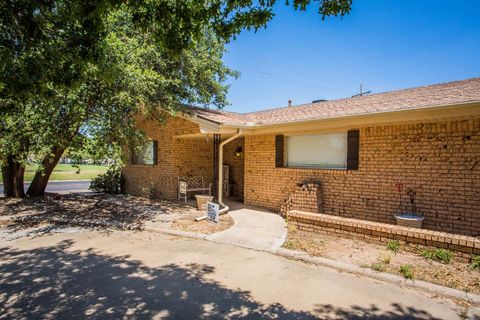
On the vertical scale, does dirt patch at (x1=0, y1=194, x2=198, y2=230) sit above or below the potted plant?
below

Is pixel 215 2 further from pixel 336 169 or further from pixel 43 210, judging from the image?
pixel 43 210

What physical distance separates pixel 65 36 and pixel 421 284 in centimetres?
678

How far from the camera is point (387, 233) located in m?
5.79

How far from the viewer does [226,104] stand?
55.1 feet

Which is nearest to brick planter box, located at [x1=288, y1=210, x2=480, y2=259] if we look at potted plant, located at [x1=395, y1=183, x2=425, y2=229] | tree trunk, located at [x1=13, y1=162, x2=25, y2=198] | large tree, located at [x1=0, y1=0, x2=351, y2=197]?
potted plant, located at [x1=395, y1=183, x2=425, y2=229]

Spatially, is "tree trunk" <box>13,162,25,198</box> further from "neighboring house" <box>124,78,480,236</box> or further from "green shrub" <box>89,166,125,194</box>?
"neighboring house" <box>124,78,480,236</box>

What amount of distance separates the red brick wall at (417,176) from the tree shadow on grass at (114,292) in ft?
15.3

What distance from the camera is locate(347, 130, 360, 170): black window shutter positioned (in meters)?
7.59

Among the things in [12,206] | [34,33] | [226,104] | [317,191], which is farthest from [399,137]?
[12,206]

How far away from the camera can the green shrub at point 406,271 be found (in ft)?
14.5

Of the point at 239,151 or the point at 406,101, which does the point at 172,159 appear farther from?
the point at 406,101

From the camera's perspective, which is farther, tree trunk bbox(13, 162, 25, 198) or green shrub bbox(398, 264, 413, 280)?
tree trunk bbox(13, 162, 25, 198)

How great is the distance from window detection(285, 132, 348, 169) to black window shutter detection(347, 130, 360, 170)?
248mm

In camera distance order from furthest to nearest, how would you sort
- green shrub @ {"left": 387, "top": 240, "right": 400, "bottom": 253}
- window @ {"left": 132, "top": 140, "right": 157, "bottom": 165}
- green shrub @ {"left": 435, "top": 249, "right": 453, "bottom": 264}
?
1. window @ {"left": 132, "top": 140, "right": 157, "bottom": 165}
2. green shrub @ {"left": 387, "top": 240, "right": 400, "bottom": 253}
3. green shrub @ {"left": 435, "top": 249, "right": 453, "bottom": 264}
